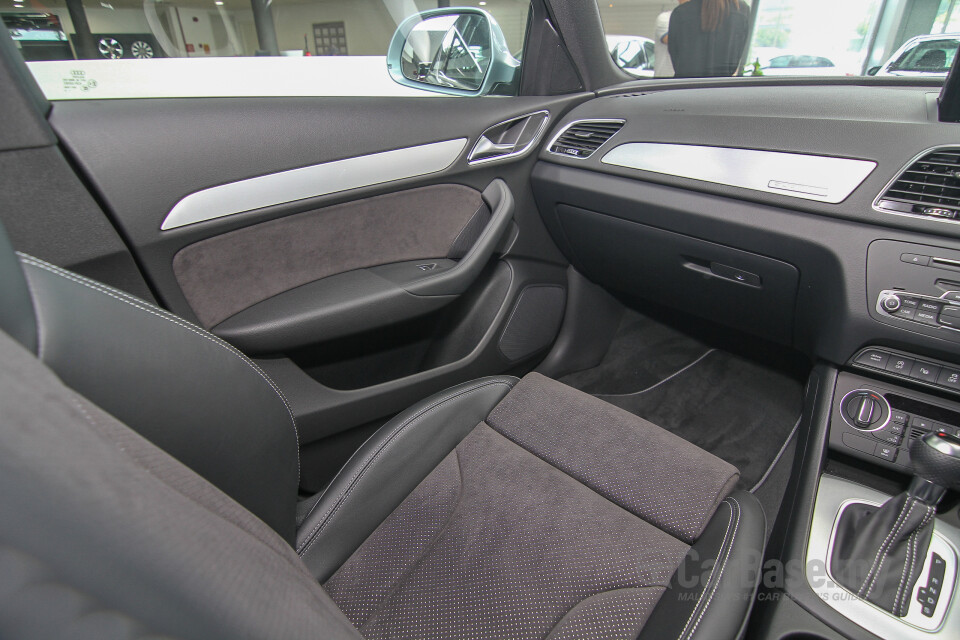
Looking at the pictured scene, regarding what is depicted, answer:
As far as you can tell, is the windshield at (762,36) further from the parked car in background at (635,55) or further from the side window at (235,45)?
the side window at (235,45)

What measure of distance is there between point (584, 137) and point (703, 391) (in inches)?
33.1

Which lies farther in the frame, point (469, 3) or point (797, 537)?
point (469, 3)

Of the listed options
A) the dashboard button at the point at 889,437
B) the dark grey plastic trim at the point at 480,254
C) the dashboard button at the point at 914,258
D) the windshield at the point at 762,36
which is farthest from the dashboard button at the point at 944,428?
the dark grey plastic trim at the point at 480,254

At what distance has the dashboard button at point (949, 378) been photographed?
0.99 m

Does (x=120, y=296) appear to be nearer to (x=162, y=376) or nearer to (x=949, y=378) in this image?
(x=162, y=376)

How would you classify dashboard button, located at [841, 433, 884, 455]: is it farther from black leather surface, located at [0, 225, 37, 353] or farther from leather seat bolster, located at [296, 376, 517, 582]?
black leather surface, located at [0, 225, 37, 353]

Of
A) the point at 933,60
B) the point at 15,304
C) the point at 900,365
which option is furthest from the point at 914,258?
the point at 15,304

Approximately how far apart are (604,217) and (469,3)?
73 cm

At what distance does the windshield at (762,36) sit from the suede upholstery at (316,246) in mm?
724

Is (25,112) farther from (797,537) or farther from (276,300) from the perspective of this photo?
(797,537)

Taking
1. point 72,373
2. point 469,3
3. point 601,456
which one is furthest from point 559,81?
point 72,373

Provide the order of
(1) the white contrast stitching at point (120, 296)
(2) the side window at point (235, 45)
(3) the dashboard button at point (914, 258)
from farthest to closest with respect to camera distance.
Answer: (2) the side window at point (235, 45) → (3) the dashboard button at point (914, 258) → (1) the white contrast stitching at point (120, 296)

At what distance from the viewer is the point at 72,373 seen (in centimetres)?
47

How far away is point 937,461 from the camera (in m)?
0.85
